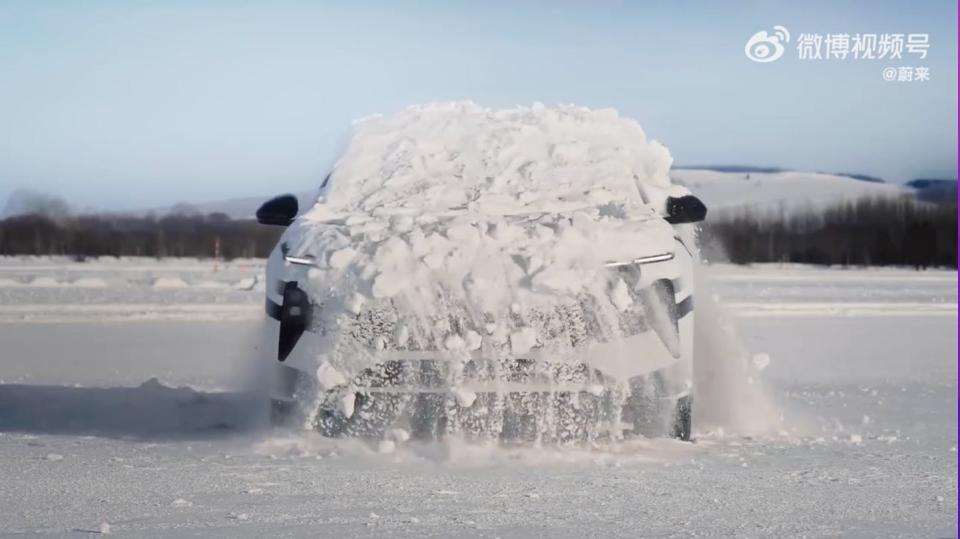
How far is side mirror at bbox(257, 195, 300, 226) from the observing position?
7492mm

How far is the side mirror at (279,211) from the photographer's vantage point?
749cm

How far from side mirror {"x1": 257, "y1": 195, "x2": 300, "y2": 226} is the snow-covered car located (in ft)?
2.72

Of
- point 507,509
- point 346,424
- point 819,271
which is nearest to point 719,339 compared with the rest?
point 346,424

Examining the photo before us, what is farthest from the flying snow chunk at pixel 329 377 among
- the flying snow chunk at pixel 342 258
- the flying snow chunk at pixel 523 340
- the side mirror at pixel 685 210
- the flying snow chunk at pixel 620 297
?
the side mirror at pixel 685 210

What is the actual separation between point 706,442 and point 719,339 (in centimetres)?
136

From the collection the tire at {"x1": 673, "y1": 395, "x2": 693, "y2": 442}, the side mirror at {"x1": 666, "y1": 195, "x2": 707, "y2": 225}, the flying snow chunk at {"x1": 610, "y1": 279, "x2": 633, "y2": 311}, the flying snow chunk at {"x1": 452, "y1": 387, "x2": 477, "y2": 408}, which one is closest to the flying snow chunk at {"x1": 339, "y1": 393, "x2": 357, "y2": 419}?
the flying snow chunk at {"x1": 452, "y1": 387, "x2": 477, "y2": 408}

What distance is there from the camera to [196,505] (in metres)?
4.89

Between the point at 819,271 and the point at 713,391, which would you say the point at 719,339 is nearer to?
the point at 713,391

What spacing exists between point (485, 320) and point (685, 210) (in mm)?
1664

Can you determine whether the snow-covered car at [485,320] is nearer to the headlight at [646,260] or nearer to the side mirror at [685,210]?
the headlight at [646,260]

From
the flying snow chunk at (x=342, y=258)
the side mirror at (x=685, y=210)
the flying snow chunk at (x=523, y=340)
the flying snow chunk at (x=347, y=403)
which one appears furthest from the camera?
the side mirror at (x=685, y=210)

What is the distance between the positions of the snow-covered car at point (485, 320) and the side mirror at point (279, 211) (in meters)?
0.83

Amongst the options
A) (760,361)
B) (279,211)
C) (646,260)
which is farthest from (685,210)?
(279,211)

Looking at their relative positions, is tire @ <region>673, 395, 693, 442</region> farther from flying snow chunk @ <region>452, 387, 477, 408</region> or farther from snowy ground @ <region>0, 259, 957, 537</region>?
flying snow chunk @ <region>452, 387, 477, 408</region>
